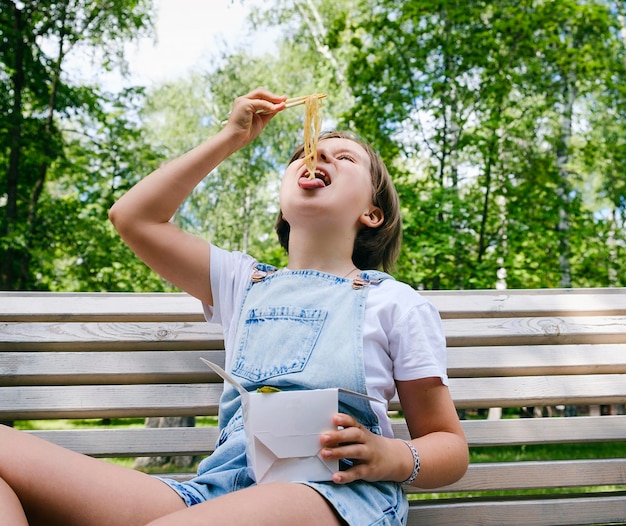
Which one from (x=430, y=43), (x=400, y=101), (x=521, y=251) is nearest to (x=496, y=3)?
(x=430, y=43)

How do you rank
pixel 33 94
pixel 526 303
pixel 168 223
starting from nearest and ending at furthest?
pixel 168 223, pixel 526 303, pixel 33 94

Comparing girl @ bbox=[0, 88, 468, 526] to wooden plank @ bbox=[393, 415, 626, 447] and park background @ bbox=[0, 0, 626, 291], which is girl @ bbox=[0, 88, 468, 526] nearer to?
wooden plank @ bbox=[393, 415, 626, 447]

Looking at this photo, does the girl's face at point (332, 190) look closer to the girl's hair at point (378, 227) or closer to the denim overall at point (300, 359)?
the girl's hair at point (378, 227)

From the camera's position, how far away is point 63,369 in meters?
2.14

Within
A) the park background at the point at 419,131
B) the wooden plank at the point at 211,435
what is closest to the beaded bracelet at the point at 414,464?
the wooden plank at the point at 211,435

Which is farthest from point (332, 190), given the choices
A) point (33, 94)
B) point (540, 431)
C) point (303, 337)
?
point (33, 94)

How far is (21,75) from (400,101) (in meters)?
5.13

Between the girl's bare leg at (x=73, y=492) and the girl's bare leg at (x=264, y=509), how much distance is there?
23cm

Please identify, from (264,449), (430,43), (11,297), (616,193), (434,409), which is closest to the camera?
(264,449)

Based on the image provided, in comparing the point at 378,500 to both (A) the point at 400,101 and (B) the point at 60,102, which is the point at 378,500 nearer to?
(A) the point at 400,101

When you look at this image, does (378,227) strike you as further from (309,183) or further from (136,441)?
(136,441)

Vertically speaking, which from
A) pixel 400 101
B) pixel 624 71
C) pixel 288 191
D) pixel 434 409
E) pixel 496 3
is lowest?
pixel 434 409

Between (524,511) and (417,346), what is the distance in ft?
2.71

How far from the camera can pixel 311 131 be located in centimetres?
189
